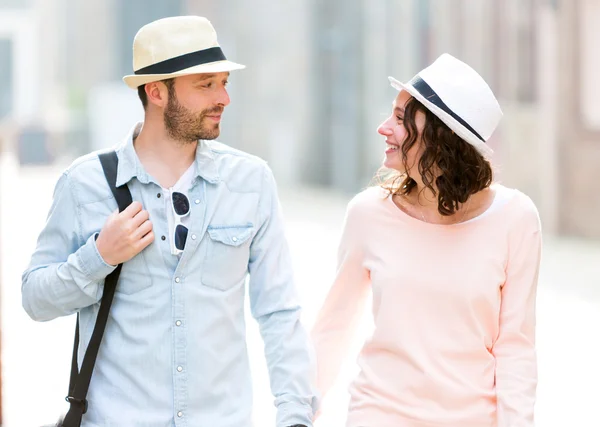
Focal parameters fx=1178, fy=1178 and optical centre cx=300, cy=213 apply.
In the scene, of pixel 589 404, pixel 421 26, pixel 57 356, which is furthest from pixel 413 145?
pixel 421 26

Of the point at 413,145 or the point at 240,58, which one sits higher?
the point at 413,145

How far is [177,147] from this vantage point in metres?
3.40

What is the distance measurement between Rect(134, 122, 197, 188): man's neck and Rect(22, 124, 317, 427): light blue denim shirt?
0.04 m

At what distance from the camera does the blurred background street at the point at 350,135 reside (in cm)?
847

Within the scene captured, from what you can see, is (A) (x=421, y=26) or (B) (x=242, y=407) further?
(A) (x=421, y=26)

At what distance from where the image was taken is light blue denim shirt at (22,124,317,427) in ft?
10.5

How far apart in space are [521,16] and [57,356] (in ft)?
38.0

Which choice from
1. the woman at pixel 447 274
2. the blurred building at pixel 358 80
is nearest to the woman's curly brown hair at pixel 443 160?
the woman at pixel 447 274

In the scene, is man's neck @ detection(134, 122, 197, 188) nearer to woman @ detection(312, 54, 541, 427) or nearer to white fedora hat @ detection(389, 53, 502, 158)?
woman @ detection(312, 54, 541, 427)

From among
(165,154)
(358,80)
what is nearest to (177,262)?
(165,154)

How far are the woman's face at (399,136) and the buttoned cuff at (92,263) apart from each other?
86cm

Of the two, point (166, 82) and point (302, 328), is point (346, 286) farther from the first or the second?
point (166, 82)

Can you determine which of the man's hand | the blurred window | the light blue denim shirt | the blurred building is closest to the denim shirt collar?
the light blue denim shirt

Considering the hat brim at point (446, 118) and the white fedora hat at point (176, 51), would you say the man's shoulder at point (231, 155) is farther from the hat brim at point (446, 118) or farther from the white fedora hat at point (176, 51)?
the hat brim at point (446, 118)
